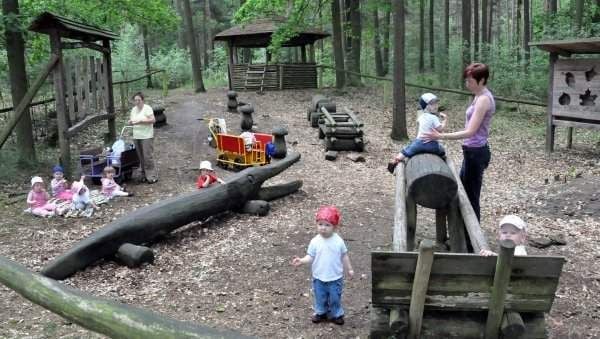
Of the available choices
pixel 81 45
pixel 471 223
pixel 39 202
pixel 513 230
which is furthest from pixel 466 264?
pixel 81 45

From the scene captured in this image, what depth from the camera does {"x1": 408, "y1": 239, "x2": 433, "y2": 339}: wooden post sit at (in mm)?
3574

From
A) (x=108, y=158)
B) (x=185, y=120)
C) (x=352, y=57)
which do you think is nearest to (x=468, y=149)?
(x=108, y=158)

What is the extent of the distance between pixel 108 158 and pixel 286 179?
345 cm

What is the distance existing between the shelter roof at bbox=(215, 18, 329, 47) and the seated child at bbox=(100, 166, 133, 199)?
16.8m

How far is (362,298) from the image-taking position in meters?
5.55

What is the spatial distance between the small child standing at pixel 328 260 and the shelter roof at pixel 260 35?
67.7 ft

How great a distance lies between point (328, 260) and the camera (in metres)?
4.80

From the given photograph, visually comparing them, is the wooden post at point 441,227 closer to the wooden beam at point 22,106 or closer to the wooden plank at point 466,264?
the wooden plank at point 466,264

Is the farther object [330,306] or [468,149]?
[468,149]

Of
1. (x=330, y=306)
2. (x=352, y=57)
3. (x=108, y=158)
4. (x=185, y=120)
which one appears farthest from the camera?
(x=352, y=57)

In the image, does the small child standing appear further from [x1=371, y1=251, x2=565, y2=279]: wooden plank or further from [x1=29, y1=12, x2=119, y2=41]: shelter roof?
[x1=29, y1=12, x2=119, y2=41]: shelter roof

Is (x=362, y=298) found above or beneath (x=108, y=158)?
beneath

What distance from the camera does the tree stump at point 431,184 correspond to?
196 inches

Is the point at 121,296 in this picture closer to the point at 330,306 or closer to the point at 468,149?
the point at 330,306
